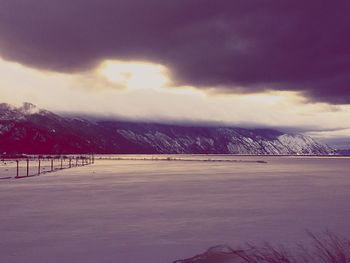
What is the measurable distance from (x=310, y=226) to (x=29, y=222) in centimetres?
1348

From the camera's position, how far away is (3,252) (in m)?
14.2

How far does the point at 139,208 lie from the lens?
2630cm

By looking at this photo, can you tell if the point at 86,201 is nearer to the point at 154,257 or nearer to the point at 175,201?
the point at 175,201

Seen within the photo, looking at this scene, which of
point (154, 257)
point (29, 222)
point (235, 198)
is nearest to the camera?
point (154, 257)

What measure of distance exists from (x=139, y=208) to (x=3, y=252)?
1266 cm

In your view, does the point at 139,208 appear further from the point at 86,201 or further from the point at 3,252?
the point at 3,252

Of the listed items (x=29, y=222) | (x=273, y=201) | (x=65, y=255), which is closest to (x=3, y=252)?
(x=65, y=255)

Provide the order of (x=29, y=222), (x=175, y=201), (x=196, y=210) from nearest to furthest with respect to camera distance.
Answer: (x=29, y=222)
(x=196, y=210)
(x=175, y=201)

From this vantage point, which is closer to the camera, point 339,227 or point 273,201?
point 339,227

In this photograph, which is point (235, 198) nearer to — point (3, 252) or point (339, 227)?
point (339, 227)

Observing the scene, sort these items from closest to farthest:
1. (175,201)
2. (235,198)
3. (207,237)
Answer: (207,237), (175,201), (235,198)

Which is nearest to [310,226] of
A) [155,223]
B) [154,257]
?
[155,223]

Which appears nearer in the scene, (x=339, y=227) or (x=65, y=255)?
(x=65, y=255)

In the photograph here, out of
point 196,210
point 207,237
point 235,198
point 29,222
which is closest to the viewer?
point 207,237
